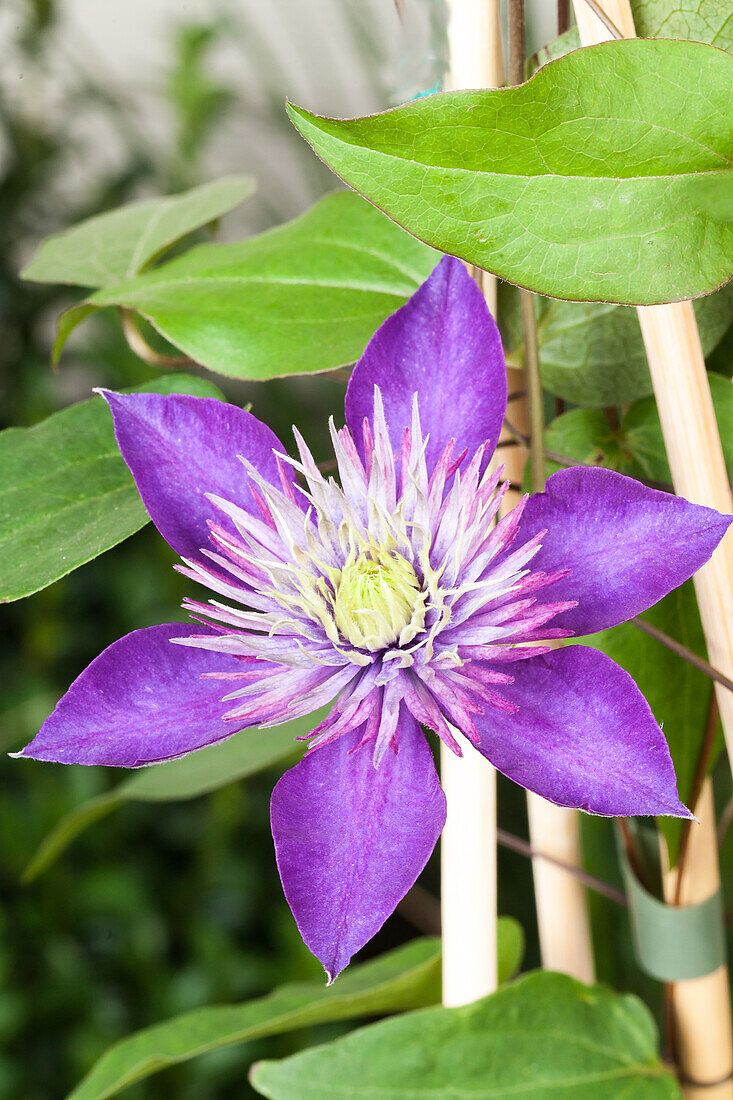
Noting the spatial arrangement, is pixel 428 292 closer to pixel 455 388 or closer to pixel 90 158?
pixel 455 388

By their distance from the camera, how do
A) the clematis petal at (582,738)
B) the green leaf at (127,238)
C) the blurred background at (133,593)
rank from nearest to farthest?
the clematis petal at (582,738) → the green leaf at (127,238) → the blurred background at (133,593)

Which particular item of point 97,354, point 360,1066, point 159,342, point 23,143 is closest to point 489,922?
point 360,1066

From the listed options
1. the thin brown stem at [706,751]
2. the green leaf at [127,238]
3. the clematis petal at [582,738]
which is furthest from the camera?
the green leaf at [127,238]

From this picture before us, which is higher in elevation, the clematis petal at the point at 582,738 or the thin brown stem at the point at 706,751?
the clematis petal at the point at 582,738

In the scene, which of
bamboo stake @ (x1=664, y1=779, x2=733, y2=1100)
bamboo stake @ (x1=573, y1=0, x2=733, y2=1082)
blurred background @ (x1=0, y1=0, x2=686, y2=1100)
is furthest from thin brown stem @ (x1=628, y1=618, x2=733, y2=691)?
blurred background @ (x1=0, y1=0, x2=686, y2=1100)

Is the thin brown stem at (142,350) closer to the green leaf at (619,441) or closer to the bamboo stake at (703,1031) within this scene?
the green leaf at (619,441)

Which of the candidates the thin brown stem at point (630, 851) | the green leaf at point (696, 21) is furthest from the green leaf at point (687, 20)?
the thin brown stem at point (630, 851)

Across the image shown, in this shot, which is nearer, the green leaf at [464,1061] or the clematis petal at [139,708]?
the clematis petal at [139,708]
